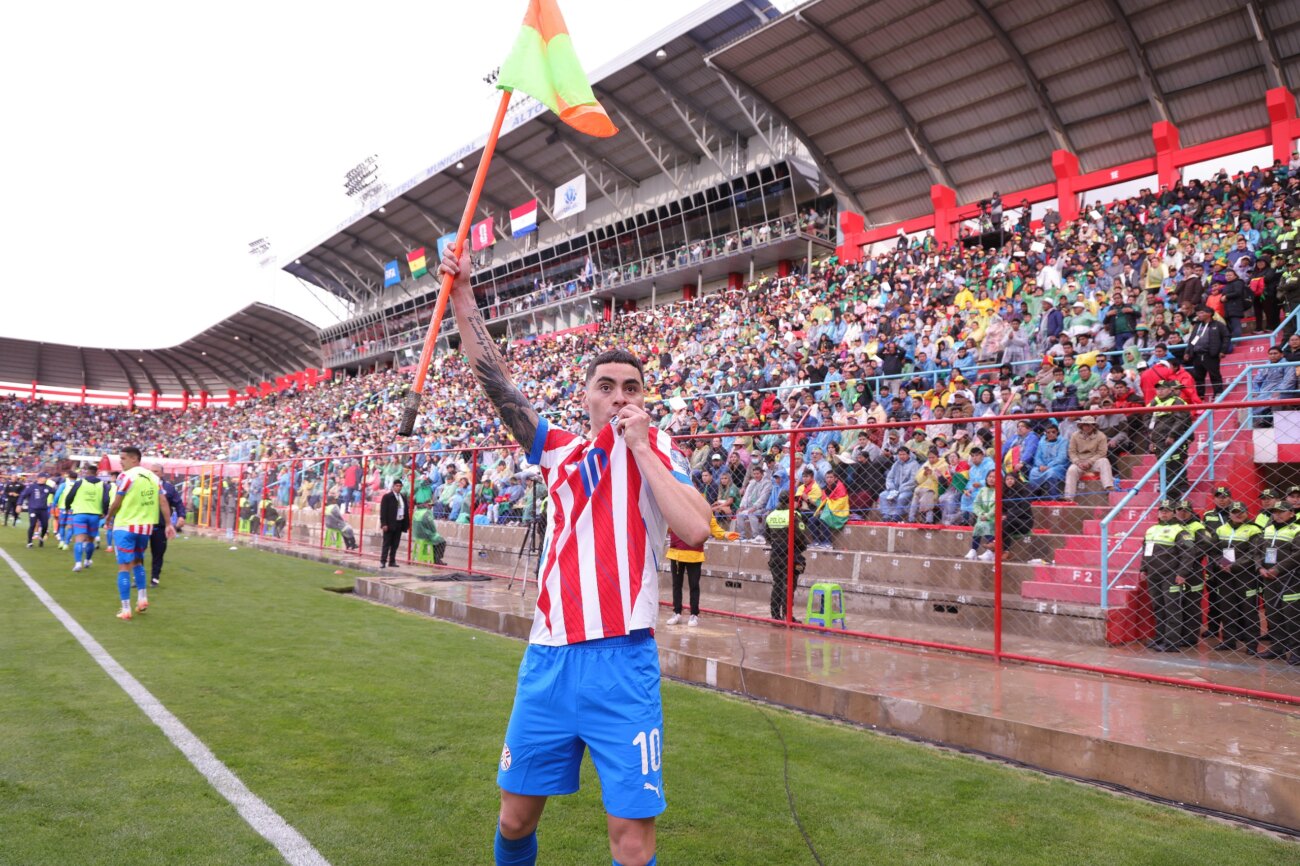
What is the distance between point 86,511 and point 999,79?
25.1m

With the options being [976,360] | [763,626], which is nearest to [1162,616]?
[763,626]

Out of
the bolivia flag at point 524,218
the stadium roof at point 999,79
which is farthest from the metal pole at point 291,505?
the bolivia flag at point 524,218

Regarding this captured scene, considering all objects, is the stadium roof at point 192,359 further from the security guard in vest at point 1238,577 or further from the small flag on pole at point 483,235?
the security guard in vest at point 1238,577

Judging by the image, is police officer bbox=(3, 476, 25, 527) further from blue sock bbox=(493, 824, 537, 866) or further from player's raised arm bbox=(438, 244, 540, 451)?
blue sock bbox=(493, 824, 537, 866)

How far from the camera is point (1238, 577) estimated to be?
298 inches

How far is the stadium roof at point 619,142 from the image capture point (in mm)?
29328

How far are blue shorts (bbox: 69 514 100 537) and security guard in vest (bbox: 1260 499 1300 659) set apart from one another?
16.0 m

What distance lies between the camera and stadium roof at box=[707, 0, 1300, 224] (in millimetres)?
20875

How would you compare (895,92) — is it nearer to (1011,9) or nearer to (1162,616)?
(1011,9)

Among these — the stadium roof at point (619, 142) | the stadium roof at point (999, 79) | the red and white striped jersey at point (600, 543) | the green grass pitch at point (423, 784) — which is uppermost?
the stadium roof at point (619, 142)

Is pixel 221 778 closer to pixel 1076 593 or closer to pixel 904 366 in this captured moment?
pixel 1076 593

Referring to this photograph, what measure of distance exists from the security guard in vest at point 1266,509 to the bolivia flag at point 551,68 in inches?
286

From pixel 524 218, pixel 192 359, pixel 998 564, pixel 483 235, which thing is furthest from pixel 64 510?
pixel 192 359

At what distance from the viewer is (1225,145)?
2133cm
